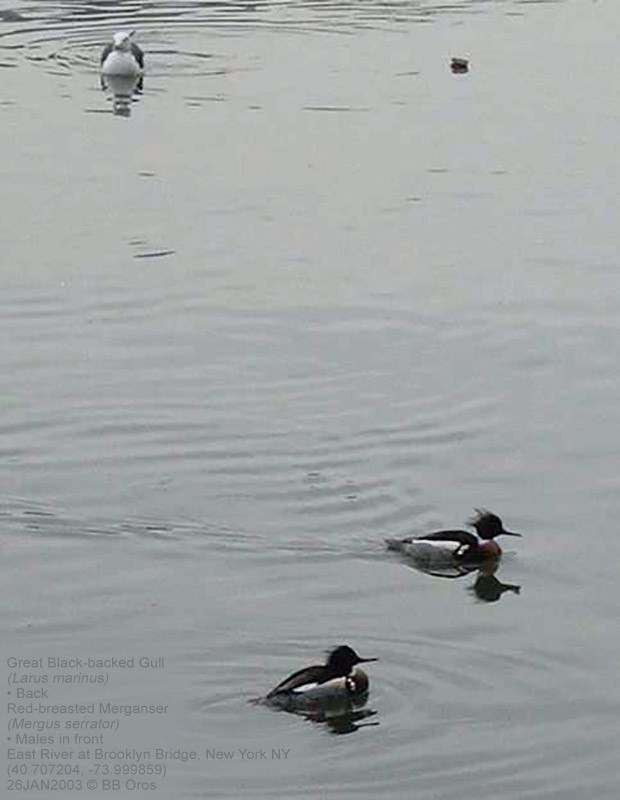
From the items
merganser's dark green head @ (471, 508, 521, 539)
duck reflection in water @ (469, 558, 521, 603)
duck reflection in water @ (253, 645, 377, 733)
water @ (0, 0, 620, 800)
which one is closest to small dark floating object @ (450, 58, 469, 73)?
water @ (0, 0, 620, 800)

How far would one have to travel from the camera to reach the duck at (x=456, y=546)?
12.2 meters

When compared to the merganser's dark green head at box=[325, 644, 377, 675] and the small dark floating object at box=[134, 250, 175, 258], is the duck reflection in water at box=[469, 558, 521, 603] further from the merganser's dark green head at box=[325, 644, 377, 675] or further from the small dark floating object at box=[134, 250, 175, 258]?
the small dark floating object at box=[134, 250, 175, 258]

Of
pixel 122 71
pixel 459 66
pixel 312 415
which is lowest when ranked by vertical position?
pixel 312 415

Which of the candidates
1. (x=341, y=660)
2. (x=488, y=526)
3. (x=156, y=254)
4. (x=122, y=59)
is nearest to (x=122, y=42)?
(x=122, y=59)

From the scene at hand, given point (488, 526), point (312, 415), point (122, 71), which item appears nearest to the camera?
point (488, 526)

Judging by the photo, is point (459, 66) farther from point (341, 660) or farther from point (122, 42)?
point (341, 660)

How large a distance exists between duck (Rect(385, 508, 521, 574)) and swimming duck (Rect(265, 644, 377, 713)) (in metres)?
1.88

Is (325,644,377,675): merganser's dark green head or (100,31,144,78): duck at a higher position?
(100,31,144,78): duck

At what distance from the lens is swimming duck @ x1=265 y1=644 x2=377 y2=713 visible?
33.6 feet

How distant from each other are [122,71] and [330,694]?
17427 millimetres

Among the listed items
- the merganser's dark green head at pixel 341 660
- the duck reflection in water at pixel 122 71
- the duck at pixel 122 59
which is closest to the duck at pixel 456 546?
the merganser's dark green head at pixel 341 660

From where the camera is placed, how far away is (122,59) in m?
26.8

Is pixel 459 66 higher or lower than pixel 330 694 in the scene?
higher

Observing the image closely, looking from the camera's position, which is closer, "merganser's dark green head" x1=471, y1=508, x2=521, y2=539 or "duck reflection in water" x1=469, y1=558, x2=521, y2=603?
"duck reflection in water" x1=469, y1=558, x2=521, y2=603
